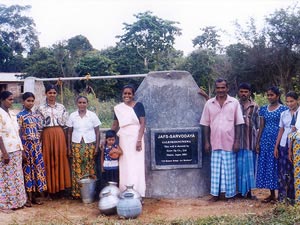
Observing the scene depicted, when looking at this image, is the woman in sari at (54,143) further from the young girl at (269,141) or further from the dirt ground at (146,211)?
the young girl at (269,141)

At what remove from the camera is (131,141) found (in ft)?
18.1

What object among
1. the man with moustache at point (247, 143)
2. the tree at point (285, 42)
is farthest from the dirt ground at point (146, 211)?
the tree at point (285, 42)

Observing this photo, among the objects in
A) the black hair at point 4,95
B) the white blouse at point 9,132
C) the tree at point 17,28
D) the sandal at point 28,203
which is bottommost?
the sandal at point 28,203

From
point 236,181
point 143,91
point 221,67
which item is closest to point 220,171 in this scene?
point 236,181

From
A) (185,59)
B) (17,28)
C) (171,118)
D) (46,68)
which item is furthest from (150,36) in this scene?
(17,28)

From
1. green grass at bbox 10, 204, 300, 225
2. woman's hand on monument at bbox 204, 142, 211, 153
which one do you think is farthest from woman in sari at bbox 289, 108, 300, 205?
woman's hand on monument at bbox 204, 142, 211, 153

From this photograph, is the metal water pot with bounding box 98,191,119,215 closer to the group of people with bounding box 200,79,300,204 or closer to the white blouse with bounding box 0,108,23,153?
the white blouse with bounding box 0,108,23,153

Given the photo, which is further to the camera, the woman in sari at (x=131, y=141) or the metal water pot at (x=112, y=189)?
the woman in sari at (x=131, y=141)

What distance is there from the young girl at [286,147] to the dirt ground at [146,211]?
347 millimetres

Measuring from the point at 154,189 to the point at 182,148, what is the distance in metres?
0.76

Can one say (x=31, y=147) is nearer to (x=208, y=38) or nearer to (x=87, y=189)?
(x=87, y=189)

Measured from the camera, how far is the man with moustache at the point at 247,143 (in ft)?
18.2

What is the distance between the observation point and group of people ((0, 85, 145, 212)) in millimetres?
5246

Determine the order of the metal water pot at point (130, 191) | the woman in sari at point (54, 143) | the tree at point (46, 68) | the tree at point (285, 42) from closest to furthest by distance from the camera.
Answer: the metal water pot at point (130, 191) < the woman in sari at point (54, 143) < the tree at point (285, 42) < the tree at point (46, 68)
